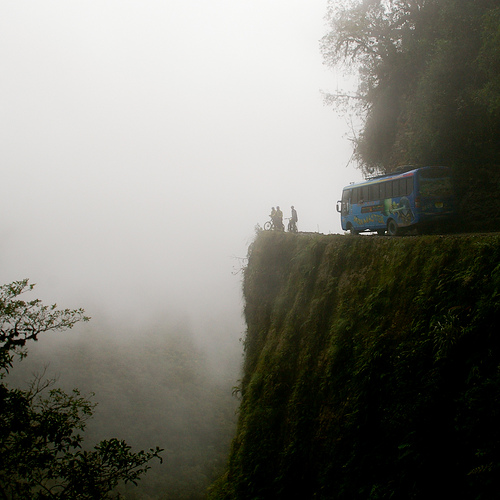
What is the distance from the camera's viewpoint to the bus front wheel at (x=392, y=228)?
1739 cm

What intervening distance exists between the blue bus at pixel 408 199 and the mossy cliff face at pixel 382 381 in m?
5.58

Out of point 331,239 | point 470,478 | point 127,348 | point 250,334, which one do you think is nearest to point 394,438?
point 470,478

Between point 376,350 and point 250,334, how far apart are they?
35.6ft

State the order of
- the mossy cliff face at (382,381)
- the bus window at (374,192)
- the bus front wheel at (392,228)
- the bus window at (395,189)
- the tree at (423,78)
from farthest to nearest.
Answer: the bus window at (374,192) < the bus front wheel at (392,228) < the bus window at (395,189) < the tree at (423,78) < the mossy cliff face at (382,381)

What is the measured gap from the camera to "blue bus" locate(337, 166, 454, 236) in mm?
16016

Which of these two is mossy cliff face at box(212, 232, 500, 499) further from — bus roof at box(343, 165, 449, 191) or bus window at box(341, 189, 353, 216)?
bus window at box(341, 189, 353, 216)

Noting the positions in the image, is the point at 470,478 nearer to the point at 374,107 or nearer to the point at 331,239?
the point at 331,239

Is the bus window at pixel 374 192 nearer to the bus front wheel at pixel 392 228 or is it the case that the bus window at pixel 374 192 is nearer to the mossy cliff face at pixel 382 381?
the bus front wheel at pixel 392 228

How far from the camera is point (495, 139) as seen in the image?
1616cm

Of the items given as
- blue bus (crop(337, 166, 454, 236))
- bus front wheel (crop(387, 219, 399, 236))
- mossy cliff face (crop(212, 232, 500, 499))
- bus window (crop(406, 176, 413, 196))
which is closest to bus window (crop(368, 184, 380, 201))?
blue bus (crop(337, 166, 454, 236))

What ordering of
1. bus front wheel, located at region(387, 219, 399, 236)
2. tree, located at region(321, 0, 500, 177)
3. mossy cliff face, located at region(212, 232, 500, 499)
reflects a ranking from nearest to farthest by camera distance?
mossy cliff face, located at region(212, 232, 500, 499) < tree, located at region(321, 0, 500, 177) < bus front wheel, located at region(387, 219, 399, 236)

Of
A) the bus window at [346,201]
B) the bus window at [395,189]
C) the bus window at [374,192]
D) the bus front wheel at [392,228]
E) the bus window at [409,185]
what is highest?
the bus window at [346,201]

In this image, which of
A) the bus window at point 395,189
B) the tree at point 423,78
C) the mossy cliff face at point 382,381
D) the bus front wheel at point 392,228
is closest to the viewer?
the mossy cliff face at point 382,381

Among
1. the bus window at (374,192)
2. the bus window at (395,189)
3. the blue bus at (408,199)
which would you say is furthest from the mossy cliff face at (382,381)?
the bus window at (374,192)
